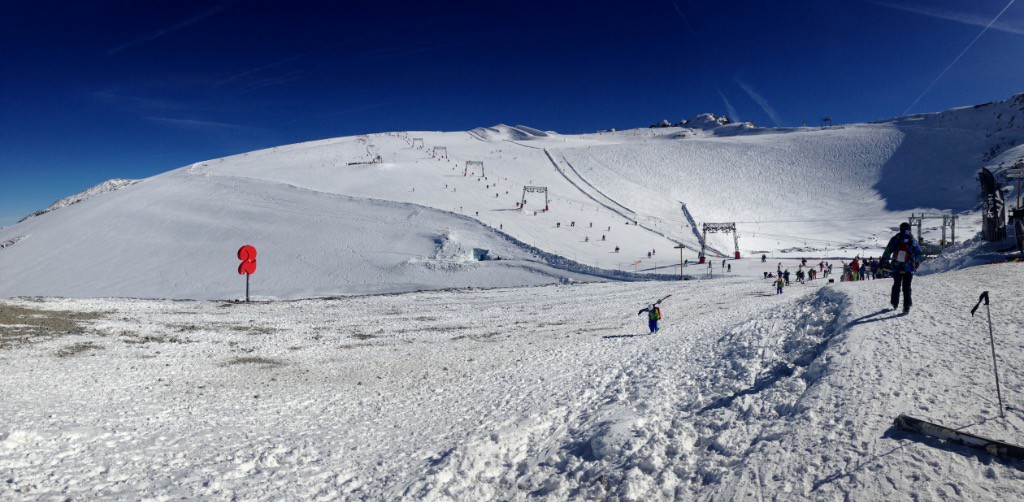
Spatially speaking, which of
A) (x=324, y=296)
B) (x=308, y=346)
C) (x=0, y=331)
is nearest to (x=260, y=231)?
(x=324, y=296)

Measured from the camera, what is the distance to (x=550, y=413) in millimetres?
8281

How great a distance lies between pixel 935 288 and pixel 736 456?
987cm

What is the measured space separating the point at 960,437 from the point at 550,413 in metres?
5.30

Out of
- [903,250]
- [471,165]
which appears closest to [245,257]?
[903,250]

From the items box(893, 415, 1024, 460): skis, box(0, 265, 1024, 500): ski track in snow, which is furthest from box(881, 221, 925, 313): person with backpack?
box(893, 415, 1024, 460): skis

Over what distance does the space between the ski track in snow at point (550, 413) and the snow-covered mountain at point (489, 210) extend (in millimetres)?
22411

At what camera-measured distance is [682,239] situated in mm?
55531

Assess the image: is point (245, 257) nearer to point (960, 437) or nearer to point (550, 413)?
point (550, 413)

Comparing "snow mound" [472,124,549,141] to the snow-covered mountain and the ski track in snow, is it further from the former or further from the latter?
the ski track in snow

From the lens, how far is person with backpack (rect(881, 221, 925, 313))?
9.63 m

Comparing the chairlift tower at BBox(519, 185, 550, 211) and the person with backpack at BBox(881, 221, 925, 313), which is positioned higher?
the chairlift tower at BBox(519, 185, 550, 211)

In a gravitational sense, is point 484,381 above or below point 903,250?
below

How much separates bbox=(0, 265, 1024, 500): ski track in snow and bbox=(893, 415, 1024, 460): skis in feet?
0.35

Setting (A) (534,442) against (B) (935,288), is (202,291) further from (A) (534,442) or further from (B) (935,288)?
(B) (935,288)
